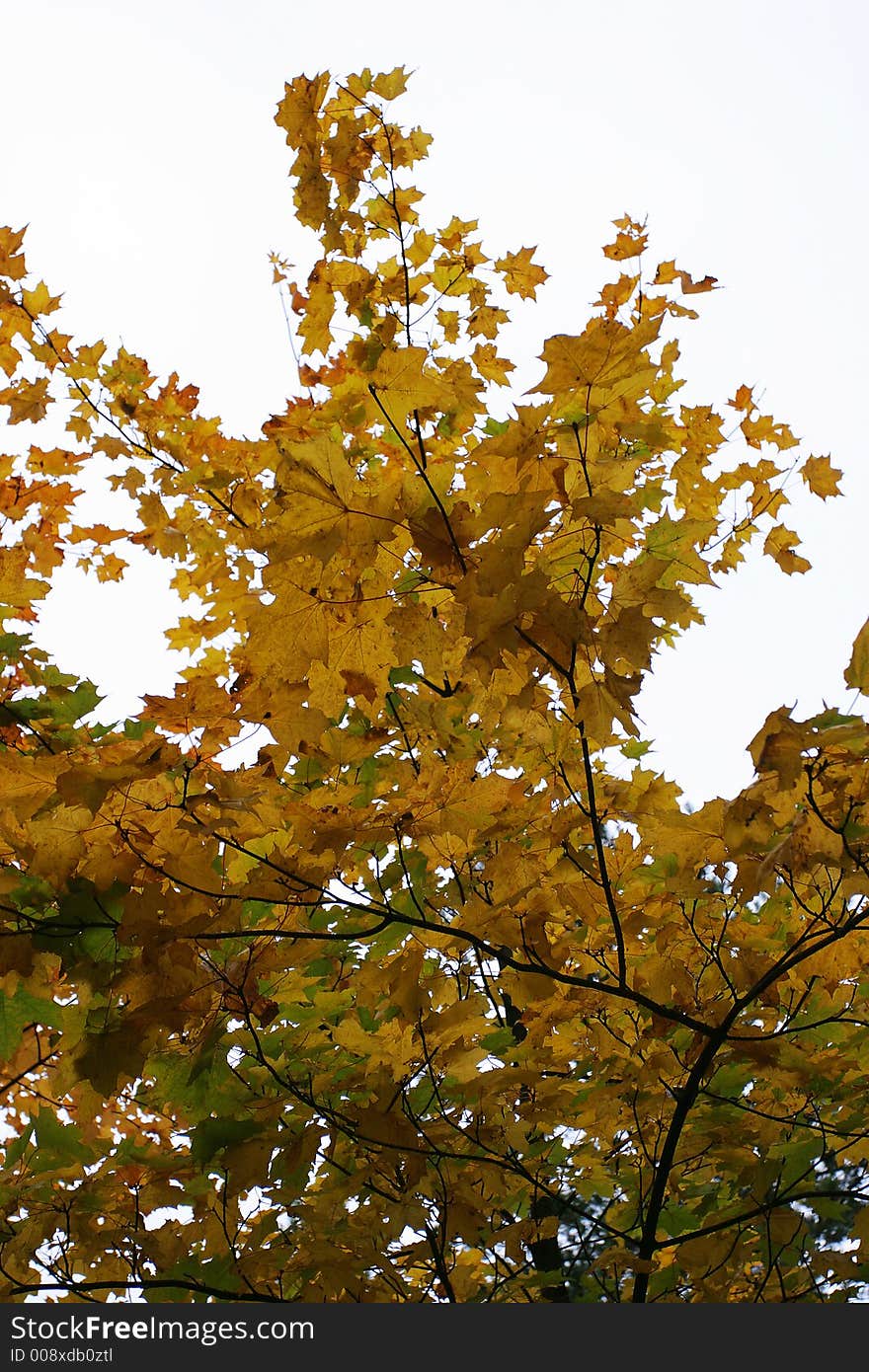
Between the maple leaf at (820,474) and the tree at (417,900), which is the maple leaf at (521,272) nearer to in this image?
the tree at (417,900)

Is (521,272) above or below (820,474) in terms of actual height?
above

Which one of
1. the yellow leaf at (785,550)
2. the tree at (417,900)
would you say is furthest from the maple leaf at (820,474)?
the tree at (417,900)

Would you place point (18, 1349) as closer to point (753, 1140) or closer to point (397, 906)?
point (397, 906)

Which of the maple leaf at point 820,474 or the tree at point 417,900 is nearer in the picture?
the tree at point 417,900

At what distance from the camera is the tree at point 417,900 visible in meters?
1.52

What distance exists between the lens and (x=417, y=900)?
183 centimetres

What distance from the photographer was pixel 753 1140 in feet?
7.11

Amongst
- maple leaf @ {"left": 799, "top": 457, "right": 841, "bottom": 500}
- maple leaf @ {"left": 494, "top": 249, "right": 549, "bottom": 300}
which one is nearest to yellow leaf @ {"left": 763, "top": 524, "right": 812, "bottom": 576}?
maple leaf @ {"left": 799, "top": 457, "right": 841, "bottom": 500}

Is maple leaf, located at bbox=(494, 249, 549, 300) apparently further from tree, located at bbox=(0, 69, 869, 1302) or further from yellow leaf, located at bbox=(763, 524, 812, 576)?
yellow leaf, located at bbox=(763, 524, 812, 576)

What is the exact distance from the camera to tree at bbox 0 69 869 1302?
1.52 m

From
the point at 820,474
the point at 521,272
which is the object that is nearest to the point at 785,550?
the point at 820,474

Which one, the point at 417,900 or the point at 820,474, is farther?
the point at 820,474

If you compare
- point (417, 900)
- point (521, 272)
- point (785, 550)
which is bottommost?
point (417, 900)

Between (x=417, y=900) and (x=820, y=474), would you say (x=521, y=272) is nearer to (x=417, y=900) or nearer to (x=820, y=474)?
(x=820, y=474)
